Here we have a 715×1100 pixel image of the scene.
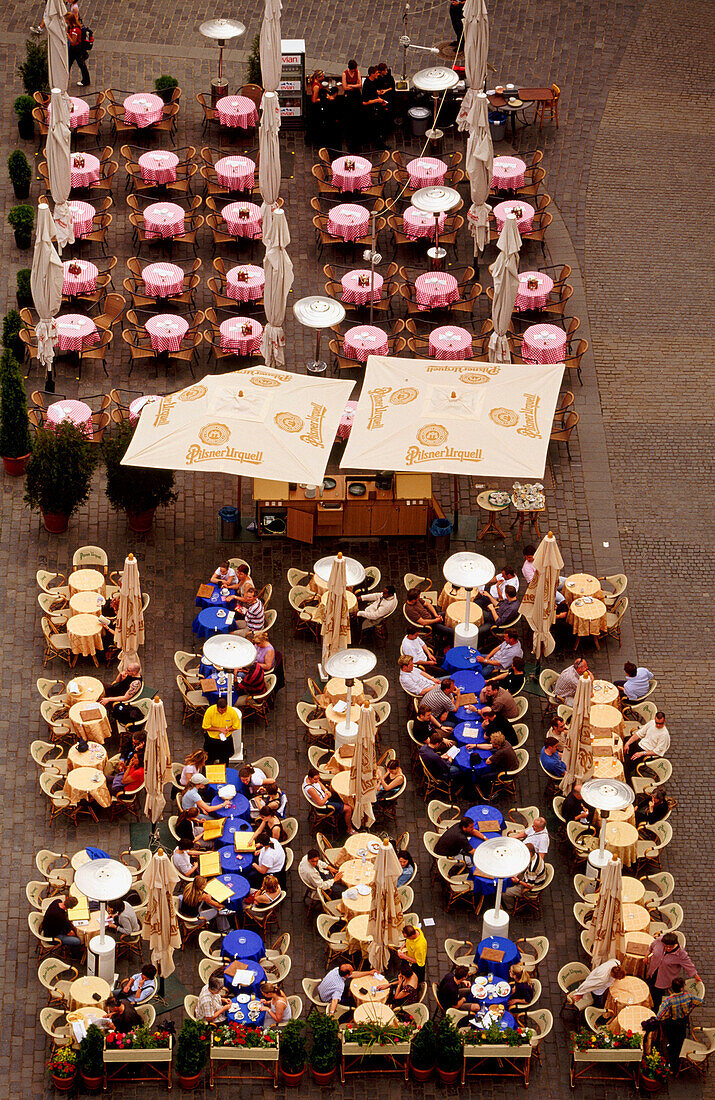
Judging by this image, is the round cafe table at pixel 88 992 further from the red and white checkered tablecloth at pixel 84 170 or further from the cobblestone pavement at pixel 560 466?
the red and white checkered tablecloth at pixel 84 170

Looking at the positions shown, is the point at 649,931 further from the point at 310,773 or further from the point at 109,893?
the point at 109,893

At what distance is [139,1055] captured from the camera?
82.8 feet

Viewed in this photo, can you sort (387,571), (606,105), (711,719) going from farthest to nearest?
1. (606,105)
2. (387,571)
3. (711,719)

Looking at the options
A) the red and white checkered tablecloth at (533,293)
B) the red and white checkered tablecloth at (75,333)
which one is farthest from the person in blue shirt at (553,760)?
the red and white checkered tablecloth at (75,333)

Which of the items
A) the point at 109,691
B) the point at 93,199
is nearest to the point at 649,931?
the point at 109,691

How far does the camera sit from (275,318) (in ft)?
115

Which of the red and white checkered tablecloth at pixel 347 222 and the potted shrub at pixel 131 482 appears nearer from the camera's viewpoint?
the potted shrub at pixel 131 482

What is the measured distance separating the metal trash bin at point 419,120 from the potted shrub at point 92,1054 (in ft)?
82.3

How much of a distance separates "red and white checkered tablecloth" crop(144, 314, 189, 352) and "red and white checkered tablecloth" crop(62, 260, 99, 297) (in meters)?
1.64

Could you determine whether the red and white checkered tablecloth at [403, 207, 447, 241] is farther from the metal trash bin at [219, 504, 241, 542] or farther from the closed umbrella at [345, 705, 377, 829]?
the closed umbrella at [345, 705, 377, 829]

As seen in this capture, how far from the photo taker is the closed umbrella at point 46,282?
34.7m

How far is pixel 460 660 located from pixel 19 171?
16452 millimetres

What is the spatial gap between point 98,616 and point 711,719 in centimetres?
1029

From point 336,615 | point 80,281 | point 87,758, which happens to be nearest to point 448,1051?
point 87,758
